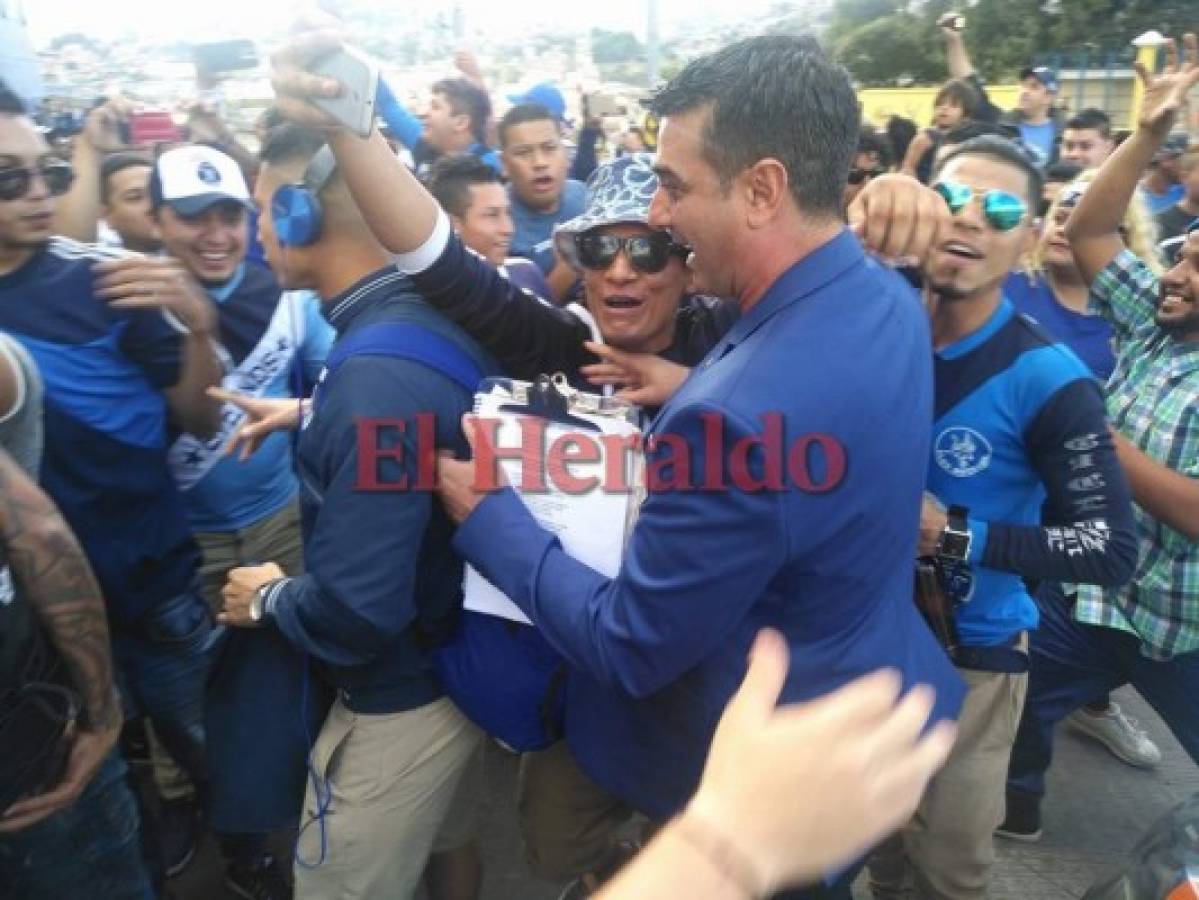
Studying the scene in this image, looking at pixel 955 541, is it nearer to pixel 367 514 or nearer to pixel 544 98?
pixel 367 514

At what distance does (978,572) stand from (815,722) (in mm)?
1566

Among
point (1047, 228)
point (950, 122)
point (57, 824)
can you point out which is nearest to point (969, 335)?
point (1047, 228)

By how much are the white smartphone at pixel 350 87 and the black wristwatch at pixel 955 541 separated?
1507mm

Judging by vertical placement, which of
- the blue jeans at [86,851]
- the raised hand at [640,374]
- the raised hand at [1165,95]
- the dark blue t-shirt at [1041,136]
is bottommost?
the blue jeans at [86,851]

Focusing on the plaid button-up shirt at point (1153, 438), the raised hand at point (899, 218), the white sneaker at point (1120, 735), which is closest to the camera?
the raised hand at point (899, 218)

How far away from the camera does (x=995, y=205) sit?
86.7 inches

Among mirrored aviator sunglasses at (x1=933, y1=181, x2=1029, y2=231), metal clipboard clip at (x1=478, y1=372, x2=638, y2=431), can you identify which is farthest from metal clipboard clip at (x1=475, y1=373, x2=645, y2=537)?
mirrored aviator sunglasses at (x1=933, y1=181, x2=1029, y2=231)

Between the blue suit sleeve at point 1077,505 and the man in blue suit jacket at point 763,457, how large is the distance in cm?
57

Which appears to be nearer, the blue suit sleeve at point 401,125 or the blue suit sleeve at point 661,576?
the blue suit sleeve at point 661,576

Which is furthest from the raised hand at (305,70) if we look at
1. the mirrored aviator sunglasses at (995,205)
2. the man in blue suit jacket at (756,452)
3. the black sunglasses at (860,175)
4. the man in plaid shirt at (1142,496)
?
the black sunglasses at (860,175)

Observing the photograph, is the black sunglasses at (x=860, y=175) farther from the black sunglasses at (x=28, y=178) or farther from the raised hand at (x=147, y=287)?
the black sunglasses at (x=28, y=178)

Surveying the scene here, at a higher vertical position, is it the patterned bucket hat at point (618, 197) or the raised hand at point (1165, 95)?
the raised hand at point (1165, 95)

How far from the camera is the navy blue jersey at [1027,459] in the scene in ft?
6.51

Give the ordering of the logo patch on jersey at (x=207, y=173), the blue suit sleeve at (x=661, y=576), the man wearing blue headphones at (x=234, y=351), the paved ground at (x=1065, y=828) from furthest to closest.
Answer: the logo patch on jersey at (x=207, y=173) → the man wearing blue headphones at (x=234, y=351) → the paved ground at (x=1065, y=828) → the blue suit sleeve at (x=661, y=576)
